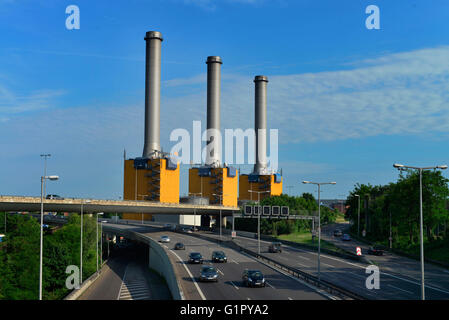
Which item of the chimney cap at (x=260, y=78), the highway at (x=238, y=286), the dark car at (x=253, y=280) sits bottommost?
the highway at (x=238, y=286)

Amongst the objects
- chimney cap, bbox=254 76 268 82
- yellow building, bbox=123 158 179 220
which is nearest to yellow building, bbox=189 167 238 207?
yellow building, bbox=123 158 179 220

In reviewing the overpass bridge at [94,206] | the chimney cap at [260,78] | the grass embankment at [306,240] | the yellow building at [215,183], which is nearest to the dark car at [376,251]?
the grass embankment at [306,240]

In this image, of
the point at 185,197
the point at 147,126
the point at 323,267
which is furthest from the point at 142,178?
the point at 323,267

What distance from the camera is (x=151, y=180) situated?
5679 inches

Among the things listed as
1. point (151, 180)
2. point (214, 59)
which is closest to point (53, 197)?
point (151, 180)

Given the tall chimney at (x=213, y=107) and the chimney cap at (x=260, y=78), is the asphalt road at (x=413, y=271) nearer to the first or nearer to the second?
the tall chimney at (x=213, y=107)

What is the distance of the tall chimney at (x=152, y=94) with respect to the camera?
140125 millimetres

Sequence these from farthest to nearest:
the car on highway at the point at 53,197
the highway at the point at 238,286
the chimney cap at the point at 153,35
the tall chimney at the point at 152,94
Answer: the chimney cap at the point at 153,35
the tall chimney at the point at 152,94
the car on highway at the point at 53,197
the highway at the point at 238,286

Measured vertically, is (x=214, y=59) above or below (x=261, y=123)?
above

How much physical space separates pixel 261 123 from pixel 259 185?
83.8ft

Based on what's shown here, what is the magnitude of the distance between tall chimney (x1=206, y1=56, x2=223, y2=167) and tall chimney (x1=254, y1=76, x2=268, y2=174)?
19618 millimetres

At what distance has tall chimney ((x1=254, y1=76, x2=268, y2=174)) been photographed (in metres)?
174

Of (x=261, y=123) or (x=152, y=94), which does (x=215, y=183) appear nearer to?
(x=261, y=123)

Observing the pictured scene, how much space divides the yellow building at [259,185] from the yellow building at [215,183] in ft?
48.4
